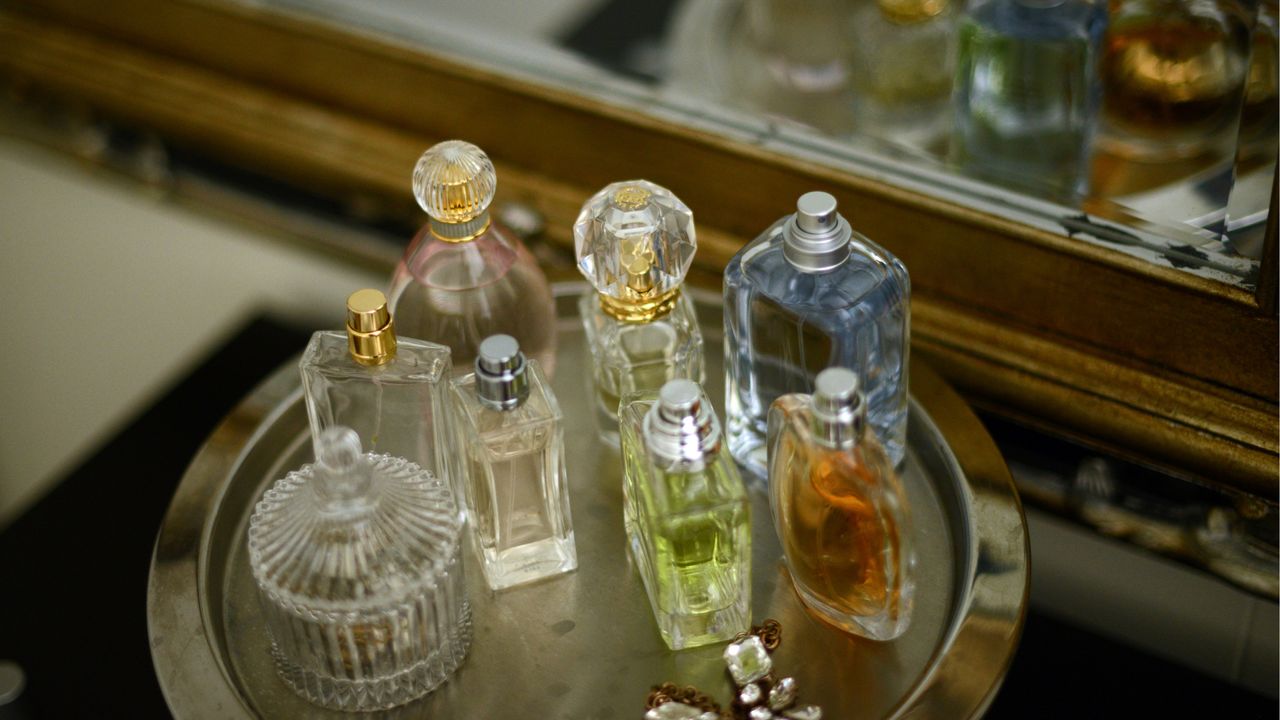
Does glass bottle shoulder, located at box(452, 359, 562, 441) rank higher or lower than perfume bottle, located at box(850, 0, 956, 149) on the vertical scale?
lower

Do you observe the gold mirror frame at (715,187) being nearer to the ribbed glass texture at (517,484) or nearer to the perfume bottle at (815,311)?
the perfume bottle at (815,311)

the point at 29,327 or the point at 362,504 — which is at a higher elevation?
the point at 362,504

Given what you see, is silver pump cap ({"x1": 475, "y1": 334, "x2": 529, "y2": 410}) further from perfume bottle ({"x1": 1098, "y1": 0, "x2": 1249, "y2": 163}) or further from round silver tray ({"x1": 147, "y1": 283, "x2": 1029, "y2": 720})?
perfume bottle ({"x1": 1098, "y1": 0, "x2": 1249, "y2": 163})

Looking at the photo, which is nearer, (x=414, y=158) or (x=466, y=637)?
(x=466, y=637)

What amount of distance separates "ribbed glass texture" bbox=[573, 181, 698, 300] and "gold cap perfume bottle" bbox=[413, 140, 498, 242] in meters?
0.05

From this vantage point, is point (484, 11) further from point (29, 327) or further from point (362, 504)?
point (29, 327)

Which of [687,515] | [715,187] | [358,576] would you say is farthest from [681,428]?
[715,187]

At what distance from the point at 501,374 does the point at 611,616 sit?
0.13m

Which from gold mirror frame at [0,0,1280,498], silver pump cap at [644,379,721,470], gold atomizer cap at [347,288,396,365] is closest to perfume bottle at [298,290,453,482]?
gold atomizer cap at [347,288,396,365]

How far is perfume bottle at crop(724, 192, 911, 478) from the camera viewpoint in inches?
24.3

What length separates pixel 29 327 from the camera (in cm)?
122

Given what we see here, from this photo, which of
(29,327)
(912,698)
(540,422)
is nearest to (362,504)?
(540,422)

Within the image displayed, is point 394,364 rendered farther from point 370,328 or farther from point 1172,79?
point 1172,79

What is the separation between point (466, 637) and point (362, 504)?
0.10m
